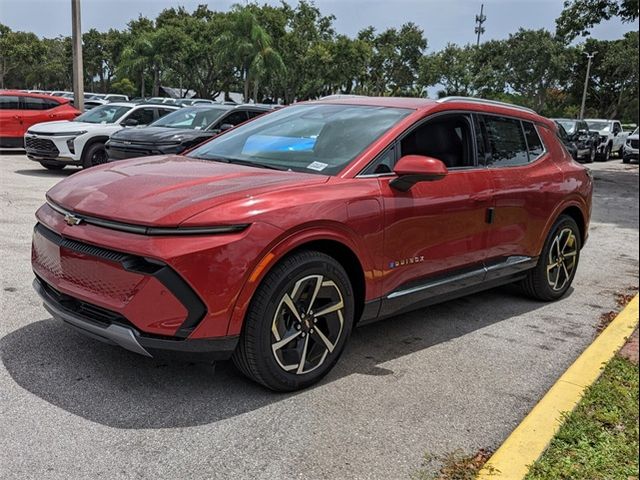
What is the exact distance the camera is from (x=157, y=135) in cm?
1086

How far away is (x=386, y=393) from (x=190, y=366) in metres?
1.20

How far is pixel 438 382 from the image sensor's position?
12.5ft

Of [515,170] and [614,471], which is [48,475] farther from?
[515,170]

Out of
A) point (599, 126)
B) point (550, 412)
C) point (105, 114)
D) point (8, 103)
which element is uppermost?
point (599, 126)

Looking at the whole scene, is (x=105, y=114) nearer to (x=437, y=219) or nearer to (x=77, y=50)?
(x=77, y=50)

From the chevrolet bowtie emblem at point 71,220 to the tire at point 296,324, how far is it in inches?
40.9

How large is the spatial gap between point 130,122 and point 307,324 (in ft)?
37.7

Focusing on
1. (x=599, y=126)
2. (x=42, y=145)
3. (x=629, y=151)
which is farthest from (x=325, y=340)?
(x=599, y=126)

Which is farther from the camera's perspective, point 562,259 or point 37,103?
point 37,103

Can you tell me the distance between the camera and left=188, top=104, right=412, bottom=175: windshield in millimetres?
3973

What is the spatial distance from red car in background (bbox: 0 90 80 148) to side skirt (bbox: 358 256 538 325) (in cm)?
1486

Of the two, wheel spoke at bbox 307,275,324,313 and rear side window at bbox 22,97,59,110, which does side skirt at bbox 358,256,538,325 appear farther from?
rear side window at bbox 22,97,59,110

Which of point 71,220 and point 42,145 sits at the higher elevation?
point 71,220

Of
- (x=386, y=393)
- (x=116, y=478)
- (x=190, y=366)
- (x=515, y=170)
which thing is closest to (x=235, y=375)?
(x=190, y=366)
